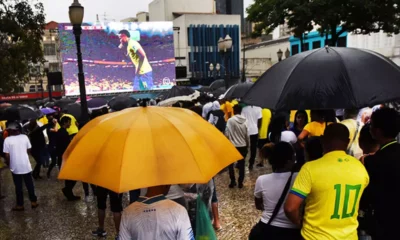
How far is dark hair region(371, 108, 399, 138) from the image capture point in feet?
9.07

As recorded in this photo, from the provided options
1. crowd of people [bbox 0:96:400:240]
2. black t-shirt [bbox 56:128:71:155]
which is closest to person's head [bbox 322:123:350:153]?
crowd of people [bbox 0:96:400:240]

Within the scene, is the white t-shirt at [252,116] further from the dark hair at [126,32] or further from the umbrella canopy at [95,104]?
the dark hair at [126,32]

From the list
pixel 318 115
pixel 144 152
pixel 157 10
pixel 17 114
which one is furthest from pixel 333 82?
pixel 157 10

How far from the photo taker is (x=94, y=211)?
679 cm

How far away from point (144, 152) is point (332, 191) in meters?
1.29

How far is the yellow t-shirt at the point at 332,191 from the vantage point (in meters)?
2.51

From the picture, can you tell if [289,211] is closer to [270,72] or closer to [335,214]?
[335,214]

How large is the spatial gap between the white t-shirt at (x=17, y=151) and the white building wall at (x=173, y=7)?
158ft

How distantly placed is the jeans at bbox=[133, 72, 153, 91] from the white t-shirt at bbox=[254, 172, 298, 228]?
36.2 meters

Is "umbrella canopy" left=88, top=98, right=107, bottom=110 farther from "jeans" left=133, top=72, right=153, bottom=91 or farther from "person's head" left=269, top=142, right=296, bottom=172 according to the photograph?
"jeans" left=133, top=72, right=153, bottom=91

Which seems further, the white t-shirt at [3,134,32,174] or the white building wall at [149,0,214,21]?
the white building wall at [149,0,214,21]

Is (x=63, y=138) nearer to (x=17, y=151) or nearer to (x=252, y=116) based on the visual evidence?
(x=17, y=151)

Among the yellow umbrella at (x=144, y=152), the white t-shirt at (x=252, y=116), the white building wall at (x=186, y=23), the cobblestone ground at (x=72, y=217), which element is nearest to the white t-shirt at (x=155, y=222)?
the yellow umbrella at (x=144, y=152)

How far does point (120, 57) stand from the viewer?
37562 millimetres
